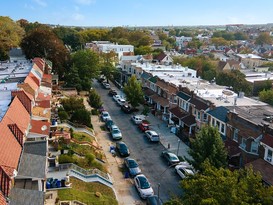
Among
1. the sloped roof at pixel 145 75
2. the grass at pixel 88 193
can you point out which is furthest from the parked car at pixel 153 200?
the sloped roof at pixel 145 75

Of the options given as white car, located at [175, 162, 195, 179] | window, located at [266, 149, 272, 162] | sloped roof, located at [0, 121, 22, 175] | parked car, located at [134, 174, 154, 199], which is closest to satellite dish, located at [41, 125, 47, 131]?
sloped roof, located at [0, 121, 22, 175]

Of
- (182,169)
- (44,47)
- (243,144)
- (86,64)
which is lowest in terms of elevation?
(182,169)

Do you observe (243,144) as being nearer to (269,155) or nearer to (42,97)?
(269,155)

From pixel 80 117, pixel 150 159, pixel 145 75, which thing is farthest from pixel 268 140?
pixel 145 75

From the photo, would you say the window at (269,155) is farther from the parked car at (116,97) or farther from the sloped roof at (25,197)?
the parked car at (116,97)

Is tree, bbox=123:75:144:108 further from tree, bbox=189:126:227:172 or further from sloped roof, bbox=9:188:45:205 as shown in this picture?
sloped roof, bbox=9:188:45:205

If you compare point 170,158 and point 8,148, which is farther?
point 170,158
